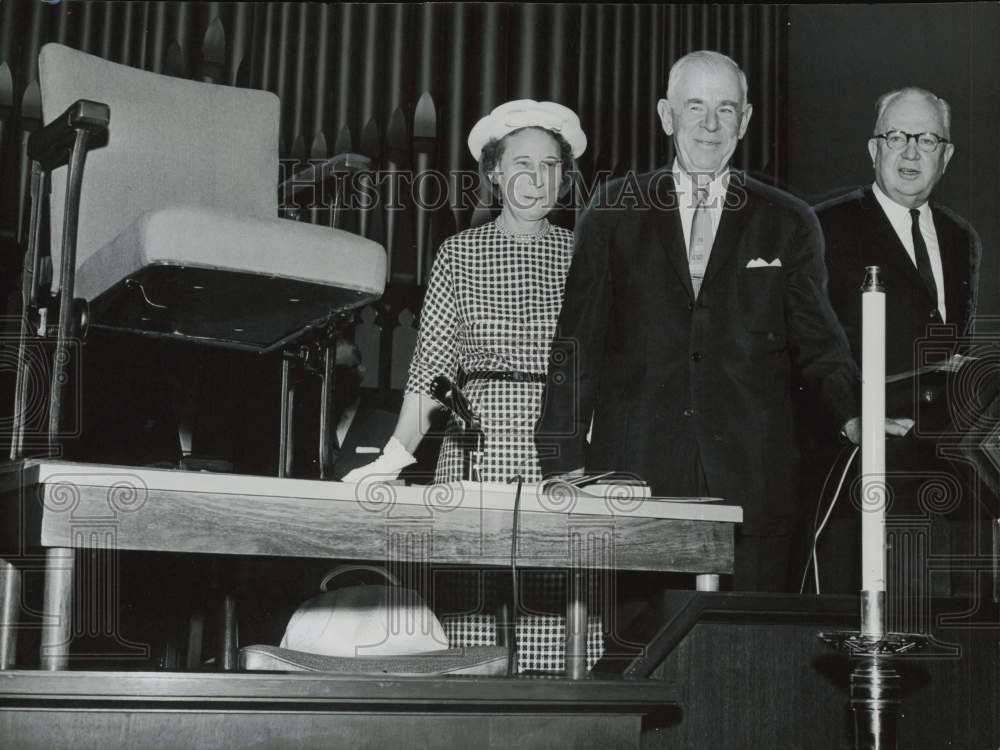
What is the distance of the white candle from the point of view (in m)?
0.80

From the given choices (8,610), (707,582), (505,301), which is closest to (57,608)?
(8,610)

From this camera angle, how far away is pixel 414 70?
310 cm

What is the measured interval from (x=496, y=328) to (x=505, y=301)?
0.17 ft

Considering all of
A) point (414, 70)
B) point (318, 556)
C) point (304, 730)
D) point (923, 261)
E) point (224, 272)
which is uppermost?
point (414, 70)

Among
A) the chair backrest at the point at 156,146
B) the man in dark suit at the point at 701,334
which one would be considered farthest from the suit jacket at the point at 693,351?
the chair backrest at the point at 156,146

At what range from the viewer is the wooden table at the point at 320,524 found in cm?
103

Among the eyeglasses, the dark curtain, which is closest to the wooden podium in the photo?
the eyeglasses

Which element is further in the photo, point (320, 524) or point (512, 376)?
point (512, 376)

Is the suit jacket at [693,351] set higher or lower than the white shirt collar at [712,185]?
lower

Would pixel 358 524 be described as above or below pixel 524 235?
below

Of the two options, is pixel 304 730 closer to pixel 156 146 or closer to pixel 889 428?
pixel 889 428

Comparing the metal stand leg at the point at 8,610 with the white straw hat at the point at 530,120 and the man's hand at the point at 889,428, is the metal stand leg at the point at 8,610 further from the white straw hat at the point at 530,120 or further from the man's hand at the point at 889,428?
the white straw hat at the point at 530,120

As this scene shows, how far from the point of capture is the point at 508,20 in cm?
318

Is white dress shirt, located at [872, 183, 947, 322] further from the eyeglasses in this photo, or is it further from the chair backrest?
the chair backrest
